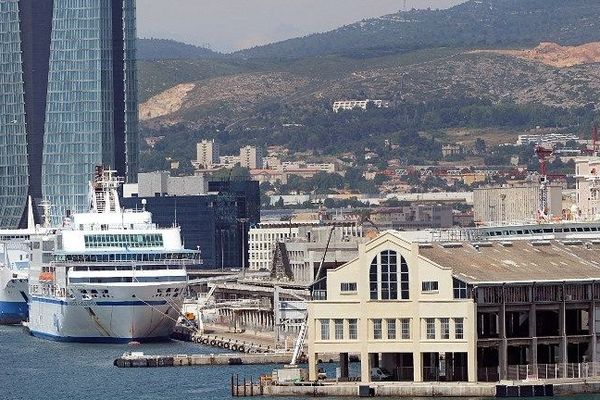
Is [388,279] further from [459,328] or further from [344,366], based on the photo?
[344,366]

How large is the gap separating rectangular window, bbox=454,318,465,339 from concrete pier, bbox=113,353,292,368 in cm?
2762

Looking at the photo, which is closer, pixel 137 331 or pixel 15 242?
pixel 137 331

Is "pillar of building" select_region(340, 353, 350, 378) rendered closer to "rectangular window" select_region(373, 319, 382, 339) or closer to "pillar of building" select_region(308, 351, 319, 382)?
"pillar of building" select_region(308, 351, 319, 382)

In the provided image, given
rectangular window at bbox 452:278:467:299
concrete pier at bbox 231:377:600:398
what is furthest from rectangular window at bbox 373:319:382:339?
rectangular window at bbox 452:278:467:299

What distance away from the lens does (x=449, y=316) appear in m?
99.8

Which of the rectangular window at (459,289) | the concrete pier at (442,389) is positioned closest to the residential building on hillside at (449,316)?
the rectangular window at (459,289)

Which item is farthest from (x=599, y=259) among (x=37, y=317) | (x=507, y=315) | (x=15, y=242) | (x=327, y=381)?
(x=15, y=242)

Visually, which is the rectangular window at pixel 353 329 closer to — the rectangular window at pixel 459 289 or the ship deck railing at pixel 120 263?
the rectangular window at pixel 459 289

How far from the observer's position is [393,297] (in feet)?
331

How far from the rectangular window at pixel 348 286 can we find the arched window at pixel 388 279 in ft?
2.79

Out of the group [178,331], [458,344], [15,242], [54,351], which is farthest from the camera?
[15,242]

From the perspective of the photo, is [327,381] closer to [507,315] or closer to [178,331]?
[507,315]

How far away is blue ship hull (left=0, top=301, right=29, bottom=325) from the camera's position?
18888 centimetres

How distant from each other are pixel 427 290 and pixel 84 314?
183 ft
